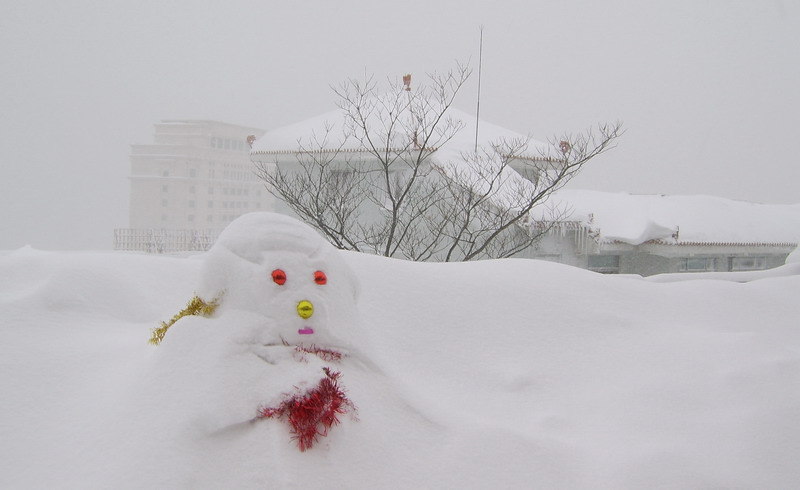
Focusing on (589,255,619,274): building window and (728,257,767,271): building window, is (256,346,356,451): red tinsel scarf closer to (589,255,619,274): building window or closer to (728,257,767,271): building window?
(589,255,619,274): building window

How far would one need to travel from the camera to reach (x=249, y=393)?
8.52ft

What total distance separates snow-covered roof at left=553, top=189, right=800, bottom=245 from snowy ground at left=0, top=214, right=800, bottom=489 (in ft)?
20.8

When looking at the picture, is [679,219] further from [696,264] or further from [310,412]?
[310,412]

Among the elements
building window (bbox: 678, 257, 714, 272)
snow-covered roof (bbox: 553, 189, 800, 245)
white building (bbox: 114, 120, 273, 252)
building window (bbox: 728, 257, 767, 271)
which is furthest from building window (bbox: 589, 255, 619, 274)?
white building (bbox: 114, 120, 273, 252)

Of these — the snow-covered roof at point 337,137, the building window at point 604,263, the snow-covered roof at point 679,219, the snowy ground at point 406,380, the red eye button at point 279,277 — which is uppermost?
the snow-covered roof at point 337,137

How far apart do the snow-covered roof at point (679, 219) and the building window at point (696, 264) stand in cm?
47

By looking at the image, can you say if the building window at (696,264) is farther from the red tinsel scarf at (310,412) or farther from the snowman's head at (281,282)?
the red tinsel scarf at (310,412)

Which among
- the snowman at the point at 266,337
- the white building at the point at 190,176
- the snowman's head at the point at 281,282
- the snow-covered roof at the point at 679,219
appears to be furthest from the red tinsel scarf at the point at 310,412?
the white building at the point at 190,176

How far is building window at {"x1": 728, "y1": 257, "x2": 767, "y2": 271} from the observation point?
41.3ft

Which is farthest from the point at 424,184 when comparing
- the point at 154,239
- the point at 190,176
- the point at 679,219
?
the point at 190,176

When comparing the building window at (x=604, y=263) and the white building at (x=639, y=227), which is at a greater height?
the white building at (x=639, y=227)

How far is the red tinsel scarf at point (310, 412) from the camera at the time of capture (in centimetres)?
256

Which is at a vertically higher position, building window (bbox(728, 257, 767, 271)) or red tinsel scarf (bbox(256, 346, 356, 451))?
building window (bbox(728, 257, 767, 271))

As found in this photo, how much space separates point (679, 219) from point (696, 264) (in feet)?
3.17
